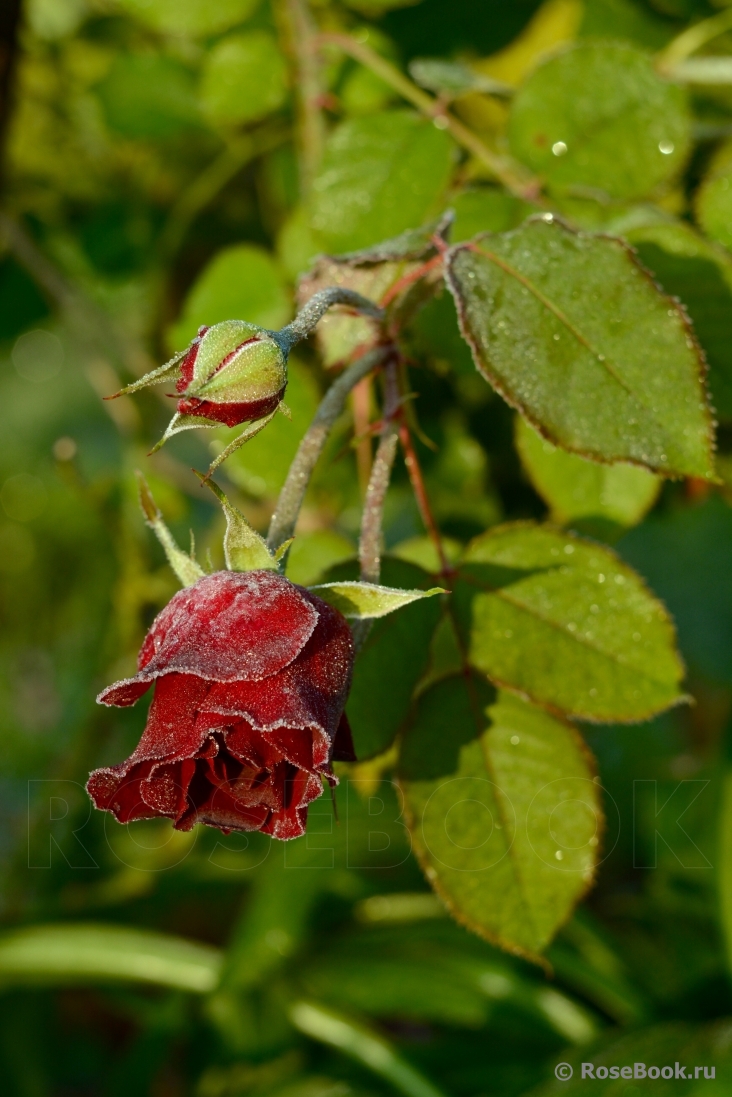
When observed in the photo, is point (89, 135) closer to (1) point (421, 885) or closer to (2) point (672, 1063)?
(1) point (421, 885)

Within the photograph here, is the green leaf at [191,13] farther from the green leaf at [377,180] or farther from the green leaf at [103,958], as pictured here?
the green leaf at [103,958]

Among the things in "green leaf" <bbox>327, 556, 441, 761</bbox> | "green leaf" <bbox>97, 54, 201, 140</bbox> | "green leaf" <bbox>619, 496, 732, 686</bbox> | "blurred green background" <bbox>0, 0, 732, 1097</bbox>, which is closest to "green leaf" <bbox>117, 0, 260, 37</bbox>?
"blurred green background" <bbox>0, 0, 732, 1097</bbox>

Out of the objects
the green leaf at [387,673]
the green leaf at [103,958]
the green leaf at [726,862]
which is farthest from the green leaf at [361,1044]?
the green leaf at [387,673]

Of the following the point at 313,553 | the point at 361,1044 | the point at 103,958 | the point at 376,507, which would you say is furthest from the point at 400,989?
the point at 376,507

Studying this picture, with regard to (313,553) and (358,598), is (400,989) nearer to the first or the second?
(313,553)

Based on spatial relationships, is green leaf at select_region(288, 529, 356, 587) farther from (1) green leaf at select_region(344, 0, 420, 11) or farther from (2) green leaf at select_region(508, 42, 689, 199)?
(1) green leaf at select_region(344, 0, 420, 11)
